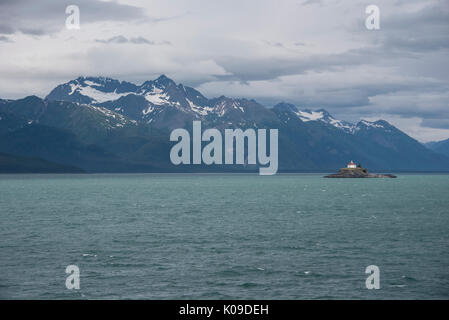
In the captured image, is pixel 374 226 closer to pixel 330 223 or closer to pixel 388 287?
pixel 330 223

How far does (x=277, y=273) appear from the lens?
5288 cm

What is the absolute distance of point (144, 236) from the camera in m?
78.6

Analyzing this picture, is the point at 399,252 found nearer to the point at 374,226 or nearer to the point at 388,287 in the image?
the point at 388,287

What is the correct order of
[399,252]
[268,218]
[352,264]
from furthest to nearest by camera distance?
[268,218] < [399,252] < [352,264]

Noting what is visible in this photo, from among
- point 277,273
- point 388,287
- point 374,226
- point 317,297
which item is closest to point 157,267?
point 277,273

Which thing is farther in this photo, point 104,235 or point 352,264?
point 104,235

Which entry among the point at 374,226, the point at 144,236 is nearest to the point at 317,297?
the point at 144,236

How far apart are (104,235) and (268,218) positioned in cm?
3618
